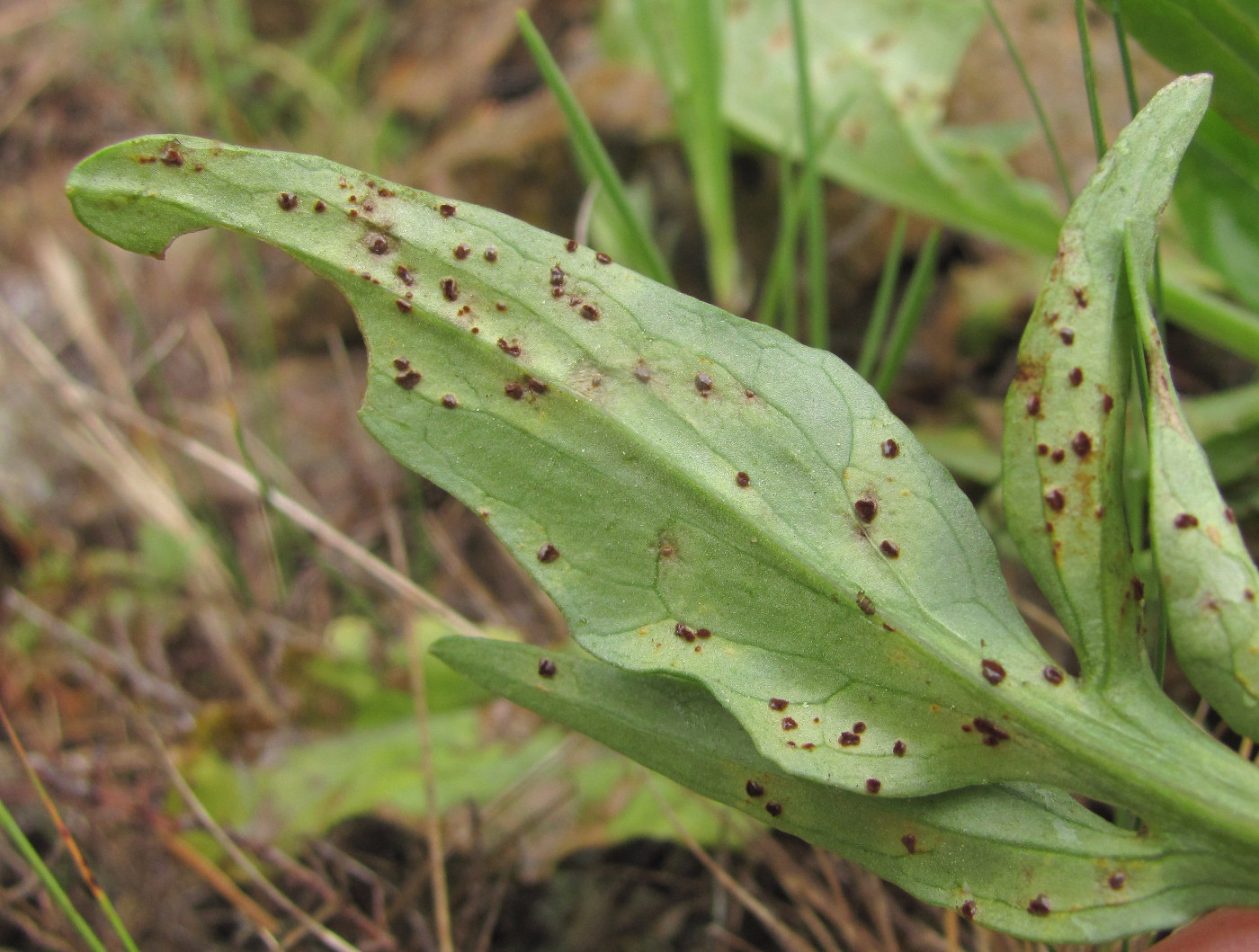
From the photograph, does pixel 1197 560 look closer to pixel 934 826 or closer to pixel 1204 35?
pixel 934 826

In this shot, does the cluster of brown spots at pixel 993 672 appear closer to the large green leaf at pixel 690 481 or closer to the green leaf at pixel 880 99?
the large green leaf at pixel 690 481

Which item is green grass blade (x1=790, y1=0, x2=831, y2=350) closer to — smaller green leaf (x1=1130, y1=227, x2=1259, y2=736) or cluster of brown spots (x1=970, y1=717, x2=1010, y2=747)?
smaller green leaf (x1=1130, y1=227, x2=1259, y2=736)

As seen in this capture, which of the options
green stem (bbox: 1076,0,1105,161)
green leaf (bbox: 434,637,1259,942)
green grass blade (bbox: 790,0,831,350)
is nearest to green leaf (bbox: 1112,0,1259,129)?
green stem (bbox: 1076,0,1105,161)

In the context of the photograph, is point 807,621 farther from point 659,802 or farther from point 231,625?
point 231,625

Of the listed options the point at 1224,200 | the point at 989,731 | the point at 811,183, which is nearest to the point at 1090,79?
the point at 1224,200

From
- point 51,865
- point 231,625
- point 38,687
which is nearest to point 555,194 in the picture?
point 231,625

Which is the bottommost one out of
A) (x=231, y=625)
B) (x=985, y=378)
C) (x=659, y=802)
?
(x=231, y=625)

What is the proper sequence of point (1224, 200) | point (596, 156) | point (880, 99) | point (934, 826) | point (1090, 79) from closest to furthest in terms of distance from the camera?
point (934, 826) < point (1090, 79) < point (1224, 200) < point (596, 156) < point (880, 99)
